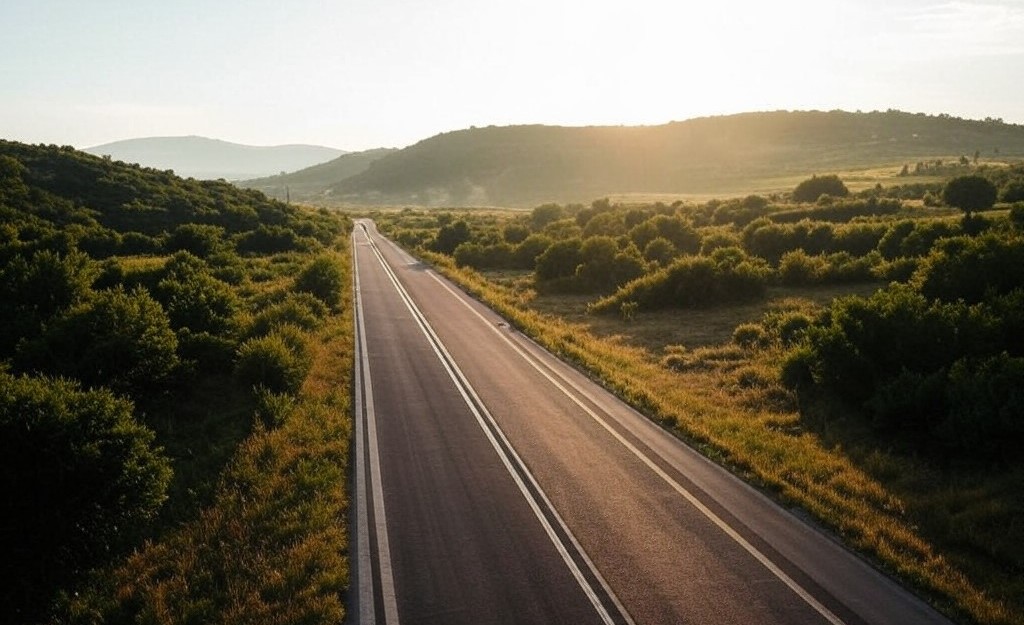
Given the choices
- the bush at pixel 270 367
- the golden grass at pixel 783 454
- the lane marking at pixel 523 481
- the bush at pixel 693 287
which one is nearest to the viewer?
the lane marking at pixel 523 481

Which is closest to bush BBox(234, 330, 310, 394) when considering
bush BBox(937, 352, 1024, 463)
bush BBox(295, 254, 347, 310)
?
bush BBox(295, 254, 347, 310)

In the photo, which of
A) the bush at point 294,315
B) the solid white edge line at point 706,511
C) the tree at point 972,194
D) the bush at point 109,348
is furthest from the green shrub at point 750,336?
the tree at point 972,194

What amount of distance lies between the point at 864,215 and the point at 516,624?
213 ft

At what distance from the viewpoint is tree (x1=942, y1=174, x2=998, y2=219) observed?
55656 millimetres

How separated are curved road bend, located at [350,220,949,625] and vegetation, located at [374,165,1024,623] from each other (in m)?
1.20

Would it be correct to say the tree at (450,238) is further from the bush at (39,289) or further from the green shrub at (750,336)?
the green shrub at (750,336)

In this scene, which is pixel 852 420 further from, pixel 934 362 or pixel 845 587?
pixel 845 587

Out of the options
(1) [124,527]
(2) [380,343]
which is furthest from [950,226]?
(1) [124,527]

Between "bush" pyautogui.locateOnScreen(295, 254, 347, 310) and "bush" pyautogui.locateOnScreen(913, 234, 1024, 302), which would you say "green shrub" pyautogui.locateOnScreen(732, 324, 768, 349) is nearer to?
"bush" pyautogui.locateOnScreen(913, 234, 1024, 302)

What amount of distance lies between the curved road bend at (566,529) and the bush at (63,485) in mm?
4472

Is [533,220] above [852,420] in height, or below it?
above

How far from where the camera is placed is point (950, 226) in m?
39.3

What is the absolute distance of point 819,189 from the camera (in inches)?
3423

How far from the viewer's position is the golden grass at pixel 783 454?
33.7ft
